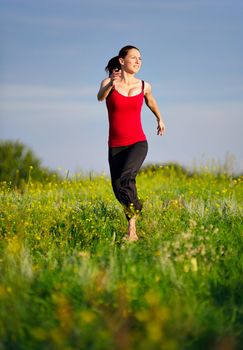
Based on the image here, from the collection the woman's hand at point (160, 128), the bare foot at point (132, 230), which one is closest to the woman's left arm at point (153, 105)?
the woman's hand at point (160, 128)

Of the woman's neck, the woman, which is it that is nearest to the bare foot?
the woman

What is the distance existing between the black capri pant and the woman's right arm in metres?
0.66

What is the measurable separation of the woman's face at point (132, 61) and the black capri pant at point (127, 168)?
0.91m

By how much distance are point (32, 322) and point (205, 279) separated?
5.42 feet

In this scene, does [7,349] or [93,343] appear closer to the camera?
[93,343]

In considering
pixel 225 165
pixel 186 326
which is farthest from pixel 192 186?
pixel 186 326

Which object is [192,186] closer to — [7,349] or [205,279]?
[205,279]

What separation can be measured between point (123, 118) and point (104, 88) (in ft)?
1.43

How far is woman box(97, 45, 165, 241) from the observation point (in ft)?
27.0

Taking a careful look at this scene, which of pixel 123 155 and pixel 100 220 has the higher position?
pixel 123 155

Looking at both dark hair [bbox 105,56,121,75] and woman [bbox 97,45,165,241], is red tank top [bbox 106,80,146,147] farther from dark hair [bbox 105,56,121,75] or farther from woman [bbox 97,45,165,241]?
dark hair [bbox 105,56,121,75]

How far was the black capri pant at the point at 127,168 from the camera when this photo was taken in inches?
323

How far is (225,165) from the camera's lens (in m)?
15.1

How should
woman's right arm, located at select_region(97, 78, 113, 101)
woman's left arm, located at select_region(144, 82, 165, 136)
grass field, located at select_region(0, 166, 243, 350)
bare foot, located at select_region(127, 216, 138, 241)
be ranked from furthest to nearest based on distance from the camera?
woman's left arm, located at select_region(144, 82, 165, 136) < bare foot, located at select_region(127, 216, 138, 241) < woman's right arm, located at select_region(97, 78, 113, 101) < grass field, located at select_region(0, 166, 243, 350)
